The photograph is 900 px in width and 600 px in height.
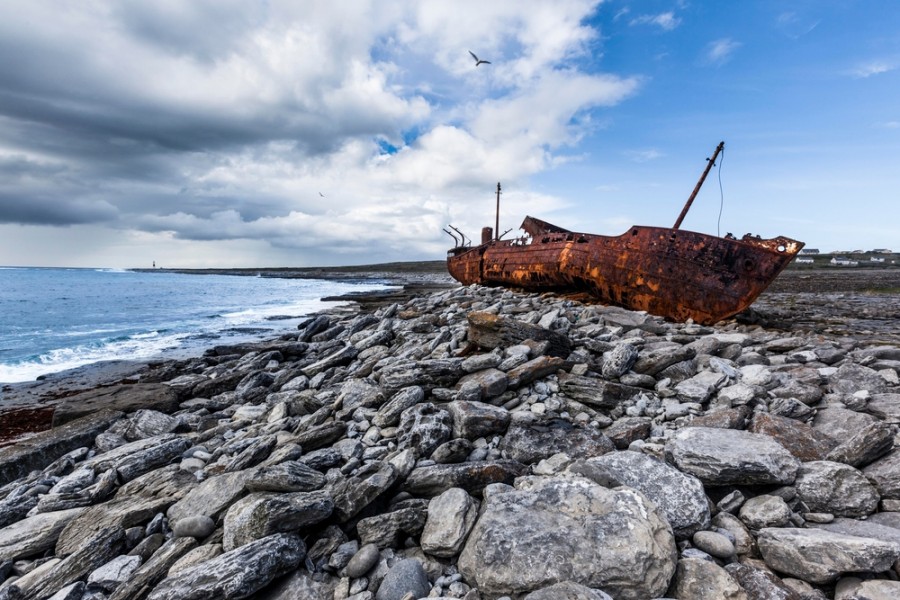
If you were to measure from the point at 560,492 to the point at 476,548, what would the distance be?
84 cm

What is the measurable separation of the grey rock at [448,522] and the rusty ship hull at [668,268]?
848 centimetres

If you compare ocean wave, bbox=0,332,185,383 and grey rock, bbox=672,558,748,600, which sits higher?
grey rock, bbox=672,558,748,600

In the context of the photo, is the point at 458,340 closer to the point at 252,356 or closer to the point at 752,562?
the point at 752,562

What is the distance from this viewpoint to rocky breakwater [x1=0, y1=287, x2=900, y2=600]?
309 cm

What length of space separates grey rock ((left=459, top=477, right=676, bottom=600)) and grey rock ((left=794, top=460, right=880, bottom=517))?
1501 millimetres

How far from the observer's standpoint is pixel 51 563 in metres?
4.25

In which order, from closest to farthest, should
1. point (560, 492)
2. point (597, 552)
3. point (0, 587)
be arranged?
1. point (597, 552)
2. point (560, 492)
3. point (0, 587)

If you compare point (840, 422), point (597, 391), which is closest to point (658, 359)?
point (597, 391)

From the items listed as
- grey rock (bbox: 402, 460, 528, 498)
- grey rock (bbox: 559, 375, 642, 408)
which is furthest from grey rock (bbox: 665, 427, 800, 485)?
grey rock (bbox: 402, 460, 528, 498)

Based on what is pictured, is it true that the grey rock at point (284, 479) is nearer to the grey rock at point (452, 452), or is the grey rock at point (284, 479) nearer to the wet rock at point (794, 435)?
the grey rock at point (452, 452)

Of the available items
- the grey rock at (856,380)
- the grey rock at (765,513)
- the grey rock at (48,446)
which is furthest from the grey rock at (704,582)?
the grey rock at (48,446)

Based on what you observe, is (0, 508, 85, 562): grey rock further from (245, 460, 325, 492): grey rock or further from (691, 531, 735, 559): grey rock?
(691, 531, 735, 559): grey rock

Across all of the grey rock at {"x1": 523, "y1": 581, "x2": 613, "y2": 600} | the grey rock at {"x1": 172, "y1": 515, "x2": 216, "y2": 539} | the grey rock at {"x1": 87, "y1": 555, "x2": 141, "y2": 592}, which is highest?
the grey rock at {"x1": 523, "y1": 581, "x2": 613, "y2": 600}

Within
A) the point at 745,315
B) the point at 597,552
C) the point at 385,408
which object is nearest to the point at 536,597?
the point at 597,552
